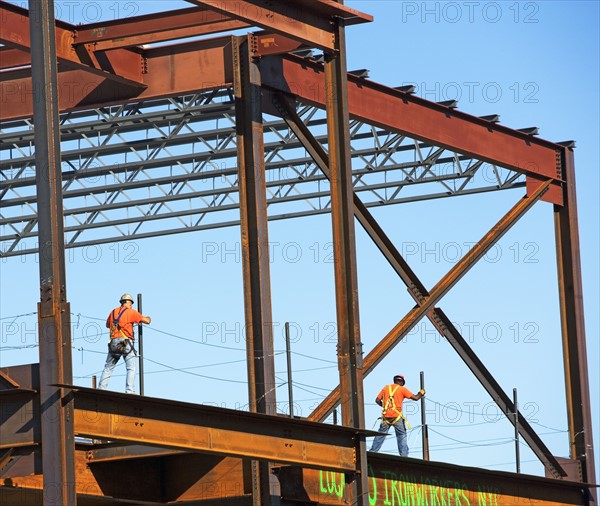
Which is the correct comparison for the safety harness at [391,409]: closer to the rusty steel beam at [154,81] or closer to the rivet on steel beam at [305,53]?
the rivet on steel beam at [305,53]

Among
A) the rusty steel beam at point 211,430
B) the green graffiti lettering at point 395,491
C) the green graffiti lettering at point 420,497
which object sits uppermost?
the rusty steel beam at point 211,430

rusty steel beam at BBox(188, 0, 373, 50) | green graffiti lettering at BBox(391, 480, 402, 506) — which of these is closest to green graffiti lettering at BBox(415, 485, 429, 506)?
green graffiti lettering at BBox(391, 480, 402, 506)

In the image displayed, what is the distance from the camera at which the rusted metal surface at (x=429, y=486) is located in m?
20.5

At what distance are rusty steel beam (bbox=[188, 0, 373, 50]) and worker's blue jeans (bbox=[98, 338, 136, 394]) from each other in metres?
5.60

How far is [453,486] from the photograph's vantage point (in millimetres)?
22656

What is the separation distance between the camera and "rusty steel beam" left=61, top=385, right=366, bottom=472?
51.8ft

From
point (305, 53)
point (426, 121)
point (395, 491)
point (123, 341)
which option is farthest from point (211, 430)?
point (426, 121)

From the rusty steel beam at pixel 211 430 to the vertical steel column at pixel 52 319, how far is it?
27cm

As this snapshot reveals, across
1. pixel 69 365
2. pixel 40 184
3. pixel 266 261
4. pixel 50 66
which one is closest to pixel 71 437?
pixel 69 365

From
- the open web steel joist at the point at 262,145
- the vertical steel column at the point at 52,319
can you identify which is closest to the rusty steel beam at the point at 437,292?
the open web steel joist at the point at 262,145

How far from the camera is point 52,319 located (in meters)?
15.1

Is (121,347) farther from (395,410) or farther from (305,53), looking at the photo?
(395,410)

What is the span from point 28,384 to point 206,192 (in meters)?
23.2

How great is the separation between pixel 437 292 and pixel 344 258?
210 inches
